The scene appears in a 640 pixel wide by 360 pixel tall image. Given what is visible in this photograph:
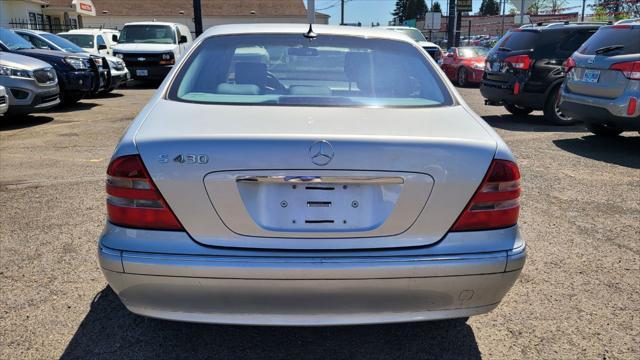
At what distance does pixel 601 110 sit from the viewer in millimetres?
7098

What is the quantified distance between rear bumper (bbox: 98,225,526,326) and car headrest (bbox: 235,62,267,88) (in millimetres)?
1180

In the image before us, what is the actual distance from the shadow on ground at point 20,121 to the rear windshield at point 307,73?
755 centimetres

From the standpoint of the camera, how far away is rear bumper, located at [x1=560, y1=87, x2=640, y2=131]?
6773 millimetres

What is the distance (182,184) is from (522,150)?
6.32 meters

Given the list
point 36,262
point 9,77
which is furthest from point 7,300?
point 9,77

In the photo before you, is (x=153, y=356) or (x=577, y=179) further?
(x=577, y=179)

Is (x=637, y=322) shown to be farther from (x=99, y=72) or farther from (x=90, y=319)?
(x=99, y=72)

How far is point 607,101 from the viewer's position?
22.9 feet

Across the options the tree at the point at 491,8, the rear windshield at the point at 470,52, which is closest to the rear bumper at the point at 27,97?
the rear windshield at the point at 470,52

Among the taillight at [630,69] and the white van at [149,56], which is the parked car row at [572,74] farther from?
the white van at [149,56]

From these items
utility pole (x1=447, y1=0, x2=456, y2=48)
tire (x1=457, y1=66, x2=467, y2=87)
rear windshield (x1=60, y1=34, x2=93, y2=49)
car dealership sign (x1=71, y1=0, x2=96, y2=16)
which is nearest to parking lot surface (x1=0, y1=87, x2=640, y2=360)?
tire (x1=457, y1=66, x2=467, y2=87)

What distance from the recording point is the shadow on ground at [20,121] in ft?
30.7

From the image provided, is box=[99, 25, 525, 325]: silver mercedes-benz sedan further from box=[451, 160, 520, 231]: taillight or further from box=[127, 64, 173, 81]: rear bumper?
box=[127, 64, 173, 81]: rear bumper

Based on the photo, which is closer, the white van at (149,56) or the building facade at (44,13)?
the white van at (149,56)
